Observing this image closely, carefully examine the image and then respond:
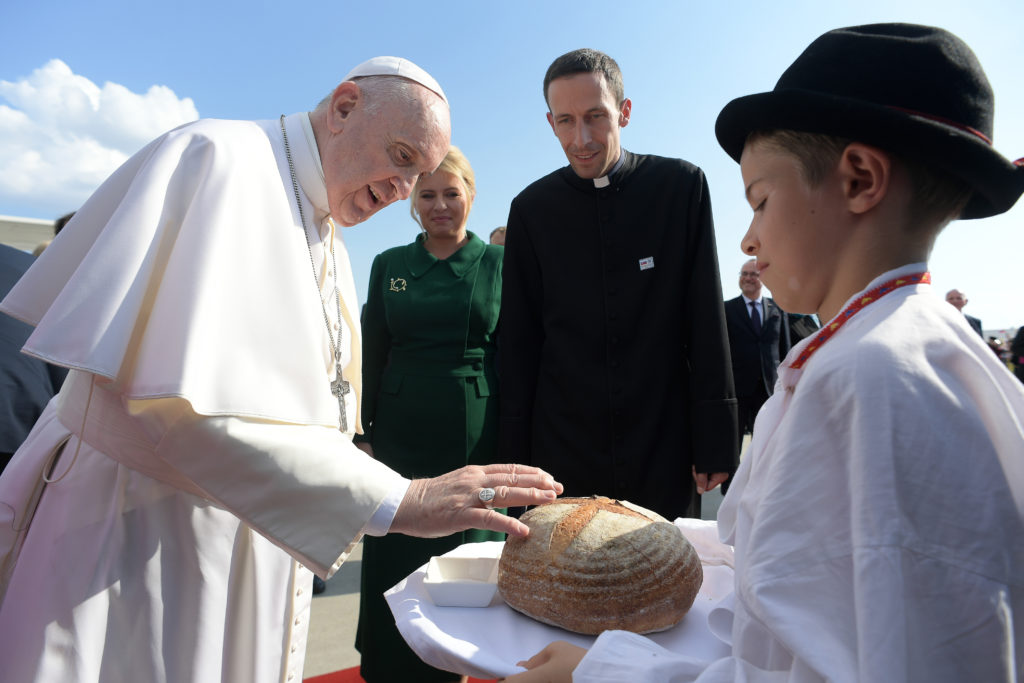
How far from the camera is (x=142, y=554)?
4.87ft

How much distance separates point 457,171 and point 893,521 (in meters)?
2.87

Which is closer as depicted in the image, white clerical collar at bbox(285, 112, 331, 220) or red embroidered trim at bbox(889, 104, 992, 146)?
red embroidered trim at bbox(889, 104, 992, 146)

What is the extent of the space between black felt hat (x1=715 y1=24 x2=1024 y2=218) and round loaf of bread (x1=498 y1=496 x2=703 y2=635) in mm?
1127

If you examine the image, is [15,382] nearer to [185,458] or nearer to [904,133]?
[185,458]

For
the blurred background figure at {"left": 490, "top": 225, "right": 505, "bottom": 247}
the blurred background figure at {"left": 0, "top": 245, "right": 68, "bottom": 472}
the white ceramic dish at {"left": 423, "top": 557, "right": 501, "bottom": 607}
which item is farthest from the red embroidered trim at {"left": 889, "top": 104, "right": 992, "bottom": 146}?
the blurred background figure at {"left": 490, "top": 225, "right": 505, "bottom": 247}

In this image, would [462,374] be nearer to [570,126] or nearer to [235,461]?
[570,126]

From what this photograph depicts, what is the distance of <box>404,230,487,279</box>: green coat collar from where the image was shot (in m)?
3.39

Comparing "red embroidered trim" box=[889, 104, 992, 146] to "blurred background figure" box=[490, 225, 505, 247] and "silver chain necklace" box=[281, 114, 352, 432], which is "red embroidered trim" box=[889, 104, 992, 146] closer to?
"silver chain necklace" box=[281, 114, 352, 432]

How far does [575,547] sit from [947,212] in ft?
3.87

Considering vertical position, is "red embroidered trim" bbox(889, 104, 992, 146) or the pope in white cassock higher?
"red embroidered trim" bbox(889, 104, 992, 146)

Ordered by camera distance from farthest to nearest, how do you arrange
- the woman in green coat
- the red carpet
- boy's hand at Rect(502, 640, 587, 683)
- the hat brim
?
the red carpet < the woman in green coat < boy's hand at Rect(502, 640, 587, 683) < the hat brim

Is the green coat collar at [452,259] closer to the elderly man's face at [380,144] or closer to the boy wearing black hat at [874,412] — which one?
the elderly man's face at [380,144]

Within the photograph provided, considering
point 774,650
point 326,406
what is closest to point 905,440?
point 774,650

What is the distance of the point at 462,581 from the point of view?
5.41 ft
